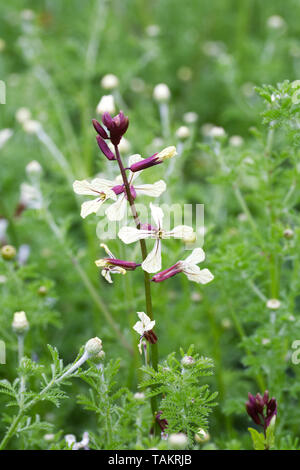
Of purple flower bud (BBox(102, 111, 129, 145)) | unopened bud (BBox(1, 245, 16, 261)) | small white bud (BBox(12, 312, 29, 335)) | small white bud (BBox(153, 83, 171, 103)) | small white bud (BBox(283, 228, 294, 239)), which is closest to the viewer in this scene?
purple flower bud (BBox(102, 111, 129, 145))

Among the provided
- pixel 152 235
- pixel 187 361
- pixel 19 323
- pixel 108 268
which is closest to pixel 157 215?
pixel 152 235

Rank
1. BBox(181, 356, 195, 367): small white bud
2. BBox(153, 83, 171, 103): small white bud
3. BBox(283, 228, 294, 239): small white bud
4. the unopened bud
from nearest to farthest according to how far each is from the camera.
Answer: BBox(181, 356, 195, 367): small white bud, BBox(283, 228, 294, 239): small white bud, the unopened bud, BBox(153, 83, 171, 103): small white bud

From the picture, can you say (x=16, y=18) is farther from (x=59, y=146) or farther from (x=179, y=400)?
(x=179, y=400)

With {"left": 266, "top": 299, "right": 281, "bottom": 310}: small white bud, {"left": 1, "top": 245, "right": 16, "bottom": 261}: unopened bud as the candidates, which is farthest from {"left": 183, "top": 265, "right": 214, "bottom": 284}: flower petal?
{"left": 1, "top": 245, "right": 16, "bottom": 261}: unopened bud

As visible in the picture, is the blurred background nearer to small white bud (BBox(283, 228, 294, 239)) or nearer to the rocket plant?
small white bud (BBox(283, 228, 294, 239))

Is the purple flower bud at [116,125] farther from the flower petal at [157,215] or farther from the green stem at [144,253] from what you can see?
the flower petal at [157,215]

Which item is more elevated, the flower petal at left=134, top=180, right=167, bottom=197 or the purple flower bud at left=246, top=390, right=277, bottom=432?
the flower petal at left=134, top=180, right=167, bottom=197

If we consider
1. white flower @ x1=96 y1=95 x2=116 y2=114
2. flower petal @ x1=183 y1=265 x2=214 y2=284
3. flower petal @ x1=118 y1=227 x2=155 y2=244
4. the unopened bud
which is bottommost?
flower petal @ x1=183 y1=265 x2=214 y2=284
